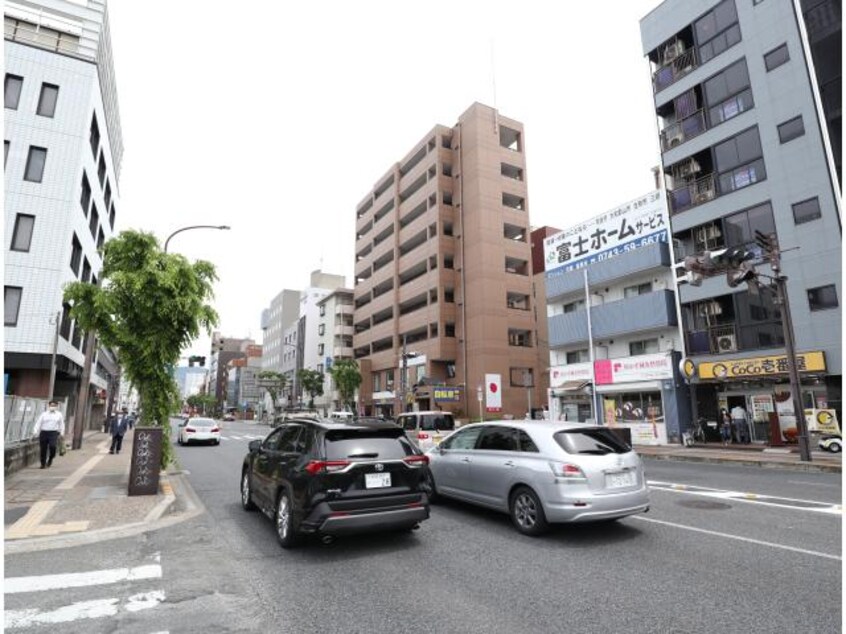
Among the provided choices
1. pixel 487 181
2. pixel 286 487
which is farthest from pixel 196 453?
pixel 487 181

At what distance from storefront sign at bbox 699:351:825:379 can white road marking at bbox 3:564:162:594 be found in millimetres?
22686

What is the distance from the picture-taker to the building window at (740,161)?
24359 mm

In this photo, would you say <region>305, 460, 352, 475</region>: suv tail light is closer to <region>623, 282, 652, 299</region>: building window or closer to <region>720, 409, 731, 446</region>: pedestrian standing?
<region>720, 409, 731, 446</region>: pedestrian standing

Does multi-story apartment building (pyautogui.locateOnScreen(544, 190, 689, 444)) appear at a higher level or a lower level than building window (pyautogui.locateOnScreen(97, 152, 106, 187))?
lower

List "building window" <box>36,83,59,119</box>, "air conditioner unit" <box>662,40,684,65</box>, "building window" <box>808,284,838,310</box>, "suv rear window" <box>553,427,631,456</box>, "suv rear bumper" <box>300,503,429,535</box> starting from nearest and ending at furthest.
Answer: "suv rear bumper" <box>300,503,429,535</box>
"suv rear window" <box>553,427,631,456</box>
"building window" <box>808,284,838,310</box>
"building window" <box>36,83,59,119</box>
"air conditioner unit" <box>662,40,684,65</box>

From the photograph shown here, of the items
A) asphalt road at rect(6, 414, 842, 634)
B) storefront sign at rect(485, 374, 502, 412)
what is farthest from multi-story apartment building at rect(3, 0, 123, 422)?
storefront sign at rect(485, 374, 502, 412)

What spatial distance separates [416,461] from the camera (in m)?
6.97

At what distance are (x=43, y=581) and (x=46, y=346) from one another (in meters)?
23.4

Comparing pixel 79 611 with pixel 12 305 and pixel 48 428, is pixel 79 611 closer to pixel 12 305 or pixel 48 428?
pixel 48 428

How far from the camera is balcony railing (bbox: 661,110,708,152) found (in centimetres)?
2745

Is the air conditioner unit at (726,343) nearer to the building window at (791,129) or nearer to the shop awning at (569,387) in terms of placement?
the shop awning at (569,387)

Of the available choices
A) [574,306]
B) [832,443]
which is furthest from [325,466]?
[574,306]

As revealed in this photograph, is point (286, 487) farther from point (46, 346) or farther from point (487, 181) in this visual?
point (487, 181)

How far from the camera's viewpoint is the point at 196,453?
21359mm
